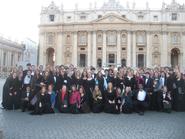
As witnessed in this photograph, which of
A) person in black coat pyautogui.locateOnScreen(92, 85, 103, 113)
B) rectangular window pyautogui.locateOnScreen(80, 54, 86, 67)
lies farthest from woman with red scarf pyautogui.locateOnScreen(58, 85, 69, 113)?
rectangular window pyautogui.locateOnScreen(80, 54, 86, 67)

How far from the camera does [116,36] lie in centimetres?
6359

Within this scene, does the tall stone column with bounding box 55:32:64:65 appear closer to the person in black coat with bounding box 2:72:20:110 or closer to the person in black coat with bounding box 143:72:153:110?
the person in black coat with bounding box 2:72:20:110

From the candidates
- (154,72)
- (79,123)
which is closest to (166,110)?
(154,72)

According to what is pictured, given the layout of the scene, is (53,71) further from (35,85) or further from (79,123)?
(79,123)

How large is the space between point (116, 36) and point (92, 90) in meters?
48.8

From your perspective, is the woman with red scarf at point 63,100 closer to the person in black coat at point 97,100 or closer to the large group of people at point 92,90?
the large group of people at point 92,90

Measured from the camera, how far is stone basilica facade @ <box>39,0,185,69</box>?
63281 mm

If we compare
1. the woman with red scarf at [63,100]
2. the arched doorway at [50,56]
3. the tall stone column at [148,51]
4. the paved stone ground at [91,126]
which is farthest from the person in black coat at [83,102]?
the arched doorway at [50,56]

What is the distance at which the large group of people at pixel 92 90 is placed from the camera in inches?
586

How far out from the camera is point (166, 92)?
15.6m

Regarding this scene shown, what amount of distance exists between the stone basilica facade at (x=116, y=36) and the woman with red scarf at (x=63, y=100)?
1876 inches

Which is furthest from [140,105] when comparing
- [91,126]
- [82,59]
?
[82,59]

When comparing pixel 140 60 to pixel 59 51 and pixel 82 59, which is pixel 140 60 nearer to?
pixel 82 59

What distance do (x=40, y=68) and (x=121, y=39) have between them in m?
48.6
